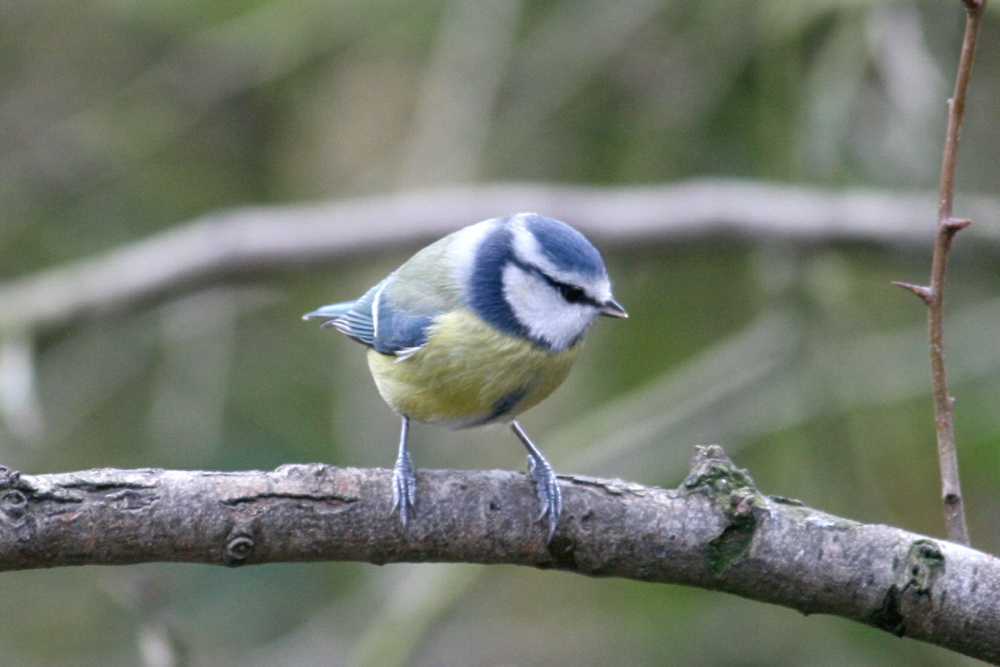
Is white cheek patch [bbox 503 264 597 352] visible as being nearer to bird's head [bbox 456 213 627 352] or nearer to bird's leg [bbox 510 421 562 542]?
bird's head [bbox 456 213 627 352]

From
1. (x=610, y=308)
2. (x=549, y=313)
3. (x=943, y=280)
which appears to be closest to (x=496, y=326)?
(x=549, y=313)

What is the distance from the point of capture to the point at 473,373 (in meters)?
1.83

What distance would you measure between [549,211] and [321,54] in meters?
1.14

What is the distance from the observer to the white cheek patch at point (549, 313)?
6.16 feet

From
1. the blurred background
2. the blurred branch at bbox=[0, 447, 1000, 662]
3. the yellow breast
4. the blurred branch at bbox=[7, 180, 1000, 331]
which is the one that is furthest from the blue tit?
the blurred branch at bbox=[7, 180, 1000, 331]

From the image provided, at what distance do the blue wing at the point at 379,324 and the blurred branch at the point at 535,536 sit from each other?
18.0 inches

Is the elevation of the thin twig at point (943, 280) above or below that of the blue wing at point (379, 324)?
above

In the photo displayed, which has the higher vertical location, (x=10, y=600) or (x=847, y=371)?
(x=847, y=371)

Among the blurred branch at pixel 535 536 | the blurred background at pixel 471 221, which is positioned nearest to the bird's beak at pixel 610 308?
the blurred branch at pixel 535 536

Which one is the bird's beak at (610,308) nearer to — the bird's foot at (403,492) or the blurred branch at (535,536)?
the blurred branch at (535,536)

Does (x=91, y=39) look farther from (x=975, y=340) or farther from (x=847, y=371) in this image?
(x=975, y=340)

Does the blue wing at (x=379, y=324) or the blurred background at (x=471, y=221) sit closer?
the blue wing at (x=379, y=324)

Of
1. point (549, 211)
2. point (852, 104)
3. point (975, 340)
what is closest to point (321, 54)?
point (549, 211)

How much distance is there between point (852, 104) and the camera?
9.70 ft
